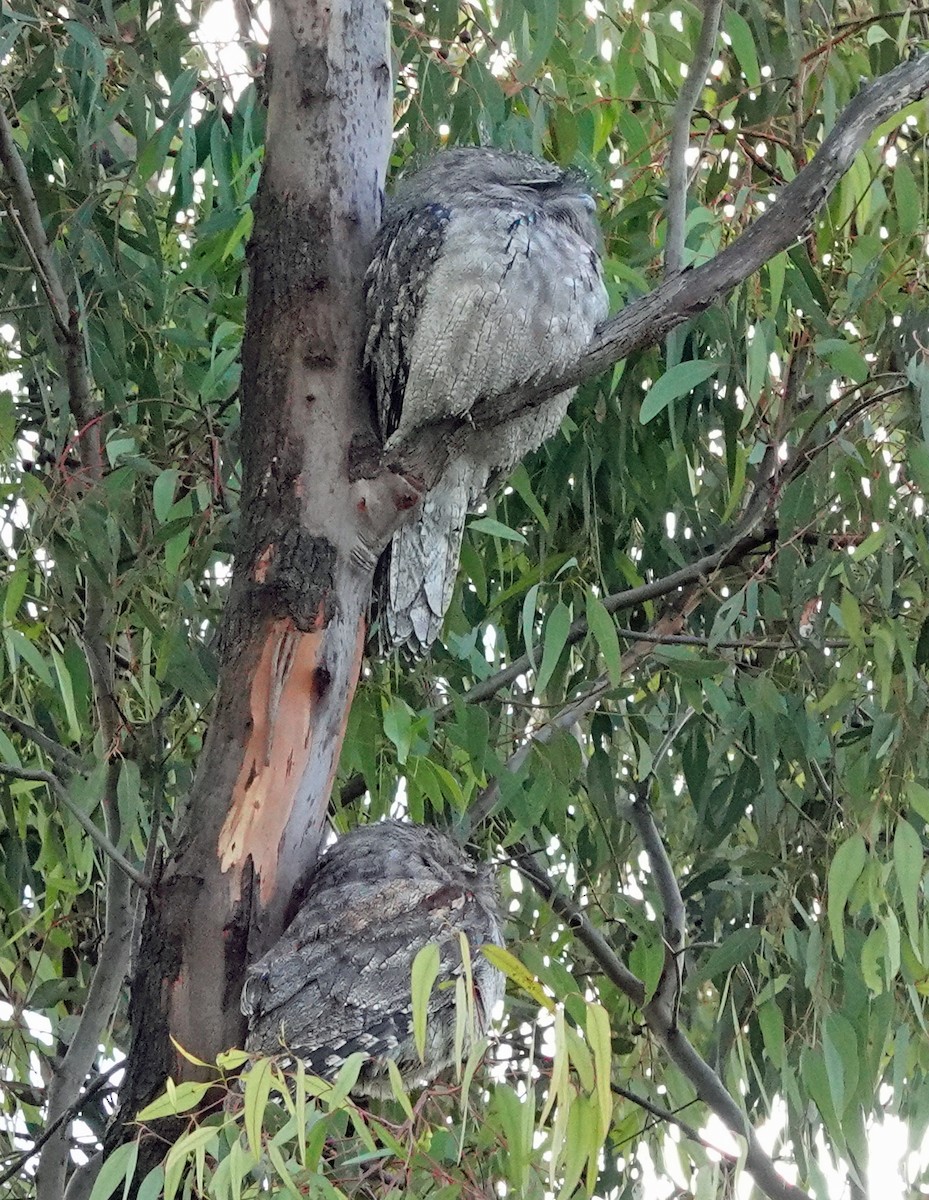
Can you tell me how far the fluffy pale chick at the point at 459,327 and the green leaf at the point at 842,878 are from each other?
457 mm

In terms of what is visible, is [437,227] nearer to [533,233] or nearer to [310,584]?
[533,233]

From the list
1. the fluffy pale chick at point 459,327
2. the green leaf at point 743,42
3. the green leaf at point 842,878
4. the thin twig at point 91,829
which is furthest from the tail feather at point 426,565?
the green leaf at point 743,42

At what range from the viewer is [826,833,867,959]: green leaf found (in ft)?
4.58

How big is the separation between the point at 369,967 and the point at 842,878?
1.59 feet

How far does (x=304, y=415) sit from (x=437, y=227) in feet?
0.74

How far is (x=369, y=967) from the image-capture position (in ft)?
4.03

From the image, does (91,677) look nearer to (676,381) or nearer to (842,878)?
(676,381)

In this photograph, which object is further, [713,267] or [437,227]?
[437,227]

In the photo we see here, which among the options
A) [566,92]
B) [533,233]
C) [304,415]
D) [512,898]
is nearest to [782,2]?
[566,92]

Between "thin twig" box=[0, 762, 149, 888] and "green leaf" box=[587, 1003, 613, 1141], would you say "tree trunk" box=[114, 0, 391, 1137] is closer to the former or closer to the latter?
"thin twig" box=[0, 762, 149, 888]

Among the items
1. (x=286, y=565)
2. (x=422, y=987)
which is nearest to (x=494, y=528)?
(x=286, y=565)

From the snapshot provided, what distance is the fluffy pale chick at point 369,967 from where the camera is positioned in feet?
3.92

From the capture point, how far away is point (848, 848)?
1436mm

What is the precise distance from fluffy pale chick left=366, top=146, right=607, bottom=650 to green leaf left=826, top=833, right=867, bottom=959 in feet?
1.50
